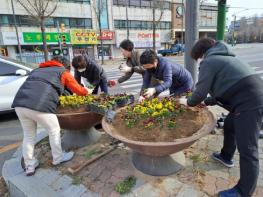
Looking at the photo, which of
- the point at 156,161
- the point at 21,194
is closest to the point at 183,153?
the point at 156,161

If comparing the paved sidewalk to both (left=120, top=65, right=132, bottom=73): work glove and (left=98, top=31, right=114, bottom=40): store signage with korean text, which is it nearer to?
(left=120, top=65, right=132, bottom=73): work glove

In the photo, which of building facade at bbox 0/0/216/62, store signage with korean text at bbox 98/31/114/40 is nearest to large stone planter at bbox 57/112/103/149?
building facade at bbox 0/0/216/62

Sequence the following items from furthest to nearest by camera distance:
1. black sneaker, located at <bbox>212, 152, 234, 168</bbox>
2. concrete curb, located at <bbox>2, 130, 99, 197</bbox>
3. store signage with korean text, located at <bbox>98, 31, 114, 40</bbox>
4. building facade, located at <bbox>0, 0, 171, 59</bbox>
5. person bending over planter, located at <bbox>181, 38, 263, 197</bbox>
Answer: store signage with korean text, located at <bbox>98, 31, 114, 40</bbox>, building facade, located at <bbox>0, 0, 171, 59</bbox>, black sneaker, located at <bbox>212, 152, 234, 168</bbox>, concrete curb, located at <bbox>2, 130, 99, 197</bbox>, person bending over planter, located at <bbox>181, 38, 263, 197</bbox>

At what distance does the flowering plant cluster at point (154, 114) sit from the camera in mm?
2584

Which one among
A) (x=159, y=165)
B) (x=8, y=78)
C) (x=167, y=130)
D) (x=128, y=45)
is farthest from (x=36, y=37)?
(x=167, y=130)

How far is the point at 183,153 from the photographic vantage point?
314cm

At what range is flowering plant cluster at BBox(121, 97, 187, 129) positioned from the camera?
2584 mm

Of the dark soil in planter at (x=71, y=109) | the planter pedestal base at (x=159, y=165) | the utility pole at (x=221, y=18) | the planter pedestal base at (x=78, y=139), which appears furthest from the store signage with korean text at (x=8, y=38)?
the planter pedestal base at (x=159, y=165)

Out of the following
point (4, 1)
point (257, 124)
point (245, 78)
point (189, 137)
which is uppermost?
point (4, 1)

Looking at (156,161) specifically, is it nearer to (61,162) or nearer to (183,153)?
(183,153)

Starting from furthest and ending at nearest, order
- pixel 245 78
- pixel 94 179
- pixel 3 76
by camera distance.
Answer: pixel 3 76, pixel 94 179, pixel 245 78

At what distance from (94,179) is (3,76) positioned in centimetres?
423

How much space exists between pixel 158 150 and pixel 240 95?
0.94 m

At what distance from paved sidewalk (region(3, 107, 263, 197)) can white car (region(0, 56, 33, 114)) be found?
3.00 metres
